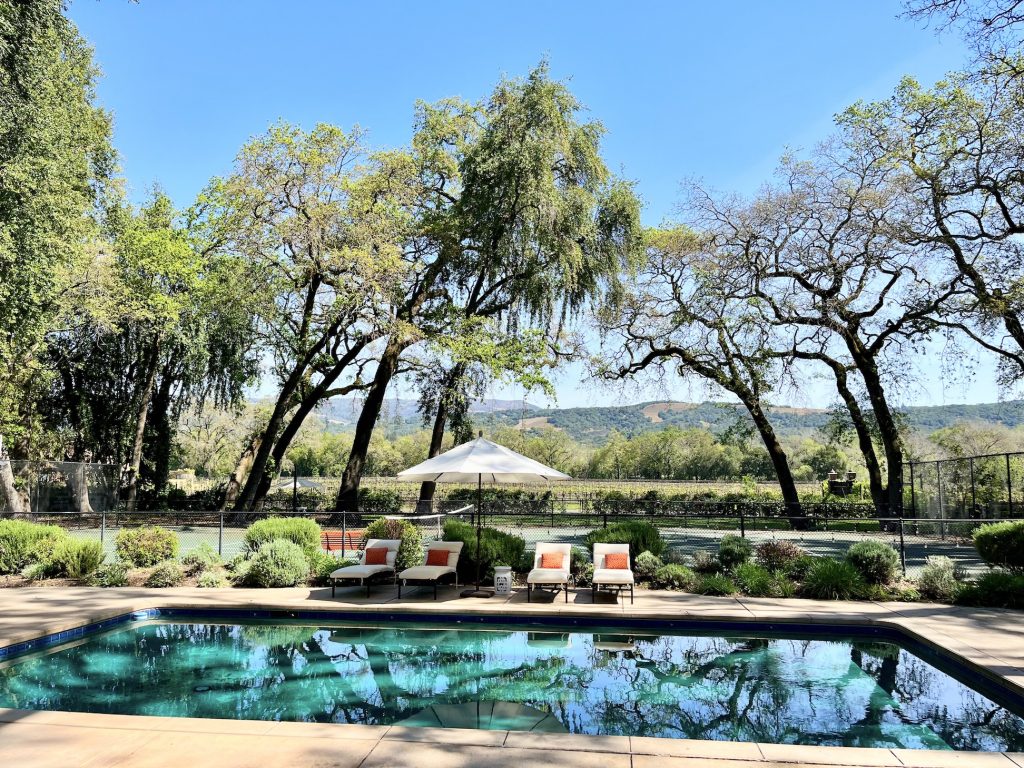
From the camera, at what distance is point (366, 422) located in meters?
24.0

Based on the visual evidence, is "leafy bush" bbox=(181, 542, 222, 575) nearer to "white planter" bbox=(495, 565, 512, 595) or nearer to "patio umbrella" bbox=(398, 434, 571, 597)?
"patio umbrella" bbox=(398, 434, 571, 597)

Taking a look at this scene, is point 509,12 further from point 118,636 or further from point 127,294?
point 127,294

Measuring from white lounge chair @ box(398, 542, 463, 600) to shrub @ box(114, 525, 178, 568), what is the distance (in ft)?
14.8

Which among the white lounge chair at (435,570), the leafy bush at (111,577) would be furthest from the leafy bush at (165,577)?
the white lounge chair at (435,570)

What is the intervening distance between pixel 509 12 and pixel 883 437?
16.5m

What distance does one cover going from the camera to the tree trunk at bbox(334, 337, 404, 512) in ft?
76.8

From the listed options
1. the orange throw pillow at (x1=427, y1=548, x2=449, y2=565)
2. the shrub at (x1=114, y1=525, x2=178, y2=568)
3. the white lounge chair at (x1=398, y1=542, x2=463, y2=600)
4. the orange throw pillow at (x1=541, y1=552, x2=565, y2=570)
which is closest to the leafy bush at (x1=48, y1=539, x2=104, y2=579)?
the shrub at (x1=114, y1=525, x2=178, y2=568)

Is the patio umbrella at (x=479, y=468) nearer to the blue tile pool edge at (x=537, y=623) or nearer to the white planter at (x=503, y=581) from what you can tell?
the white planter at (x=503, y=581)

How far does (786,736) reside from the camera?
223 inches

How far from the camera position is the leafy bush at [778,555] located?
11.3m

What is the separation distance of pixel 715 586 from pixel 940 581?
10.9ft

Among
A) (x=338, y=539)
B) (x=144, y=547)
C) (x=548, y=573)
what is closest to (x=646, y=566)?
(x=548, y=573)

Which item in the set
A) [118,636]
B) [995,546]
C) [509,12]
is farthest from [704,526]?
[118,636]

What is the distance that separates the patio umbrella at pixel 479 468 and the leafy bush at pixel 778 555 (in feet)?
12.7
